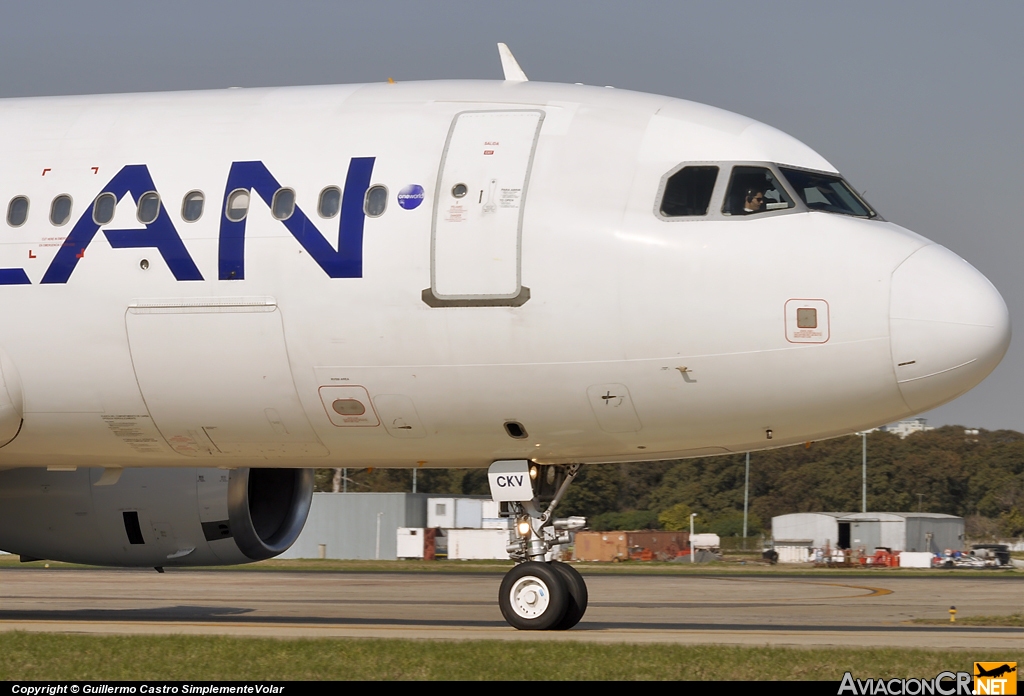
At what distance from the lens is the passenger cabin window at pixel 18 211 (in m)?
14.7

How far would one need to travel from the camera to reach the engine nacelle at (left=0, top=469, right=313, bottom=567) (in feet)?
56.1

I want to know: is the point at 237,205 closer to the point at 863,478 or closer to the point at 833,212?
the point at 833,212

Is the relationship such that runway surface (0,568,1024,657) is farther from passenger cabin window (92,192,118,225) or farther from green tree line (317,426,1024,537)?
green tree line (317,426,1024,537)

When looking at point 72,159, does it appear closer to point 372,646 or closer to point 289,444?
point 289,444

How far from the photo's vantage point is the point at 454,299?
13.5 metres

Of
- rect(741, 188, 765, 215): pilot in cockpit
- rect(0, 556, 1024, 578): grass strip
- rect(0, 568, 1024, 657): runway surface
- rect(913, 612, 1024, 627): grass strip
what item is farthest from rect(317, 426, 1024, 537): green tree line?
rect(741, 188, 765, 215): pilot in cockpit

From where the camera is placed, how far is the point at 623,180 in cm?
1359

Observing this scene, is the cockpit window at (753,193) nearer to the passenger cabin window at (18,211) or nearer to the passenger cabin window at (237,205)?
the passenger cabin window at (237,205)

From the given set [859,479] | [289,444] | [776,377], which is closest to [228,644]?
[289,444]

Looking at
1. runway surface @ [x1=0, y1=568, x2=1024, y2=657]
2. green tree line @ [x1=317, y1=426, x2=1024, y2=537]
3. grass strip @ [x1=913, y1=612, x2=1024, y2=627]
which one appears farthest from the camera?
green tree line @ [x1=317, y1=426, x2=1024, y2=537]

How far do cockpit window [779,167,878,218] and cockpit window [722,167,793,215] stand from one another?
7.2 inches

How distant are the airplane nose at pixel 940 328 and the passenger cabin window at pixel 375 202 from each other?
5.05m

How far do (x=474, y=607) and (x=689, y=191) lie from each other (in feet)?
40.8

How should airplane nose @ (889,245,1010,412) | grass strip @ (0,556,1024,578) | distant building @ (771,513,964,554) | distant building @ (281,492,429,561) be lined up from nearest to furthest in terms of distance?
1. airplane nose @ (889,245,1010,412)
2. grass strip @ (0,556,1024,578)
3. distant building @ (281,492,429,561)
4. distant building @ (771,513,964,554)
